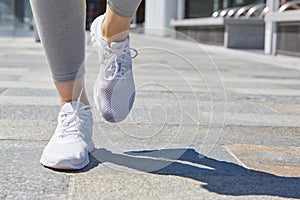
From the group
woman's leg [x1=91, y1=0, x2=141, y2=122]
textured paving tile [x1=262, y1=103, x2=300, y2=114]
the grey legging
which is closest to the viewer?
the grey legging

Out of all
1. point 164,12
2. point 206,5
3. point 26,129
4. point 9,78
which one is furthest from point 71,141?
point 164,12

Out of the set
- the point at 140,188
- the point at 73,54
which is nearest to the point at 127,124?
the point at 73,54

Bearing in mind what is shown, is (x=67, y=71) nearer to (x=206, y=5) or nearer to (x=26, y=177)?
(x=26, y=177)

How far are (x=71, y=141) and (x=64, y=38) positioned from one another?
0.34 metres

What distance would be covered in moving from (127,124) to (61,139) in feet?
1.41

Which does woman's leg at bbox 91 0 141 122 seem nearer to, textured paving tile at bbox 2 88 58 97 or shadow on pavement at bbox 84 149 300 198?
shadow on pavement at bbox 84 149 300 198

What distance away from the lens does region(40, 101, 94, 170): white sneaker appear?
1.82 m

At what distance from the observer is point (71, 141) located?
6.24ft

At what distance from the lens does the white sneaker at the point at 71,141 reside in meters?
1.82

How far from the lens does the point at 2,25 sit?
16.3 metres

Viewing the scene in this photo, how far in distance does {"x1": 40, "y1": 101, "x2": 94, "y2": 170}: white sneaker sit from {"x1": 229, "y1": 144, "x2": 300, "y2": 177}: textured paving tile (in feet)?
1.87

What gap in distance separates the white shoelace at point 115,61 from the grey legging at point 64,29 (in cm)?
9

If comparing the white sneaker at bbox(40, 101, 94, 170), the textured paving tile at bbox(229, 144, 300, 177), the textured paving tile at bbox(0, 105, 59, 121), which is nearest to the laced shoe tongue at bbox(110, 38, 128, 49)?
the white sneaker at bbox(40, 101, 94, 170)

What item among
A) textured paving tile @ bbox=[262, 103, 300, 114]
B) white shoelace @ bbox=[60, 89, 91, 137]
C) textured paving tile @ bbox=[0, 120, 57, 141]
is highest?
white shoelace @ bbox=[60, 89, 91, 137]
